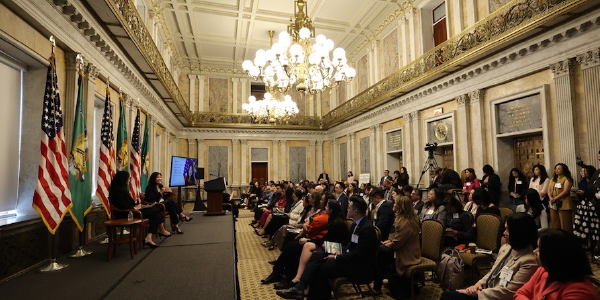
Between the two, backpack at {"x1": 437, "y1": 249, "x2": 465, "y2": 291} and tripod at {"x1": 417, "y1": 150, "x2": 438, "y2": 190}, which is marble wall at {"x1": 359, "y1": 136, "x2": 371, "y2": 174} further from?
backpack at {"x1": 437, "y1": 249, "x2": 465, "y2": 291}

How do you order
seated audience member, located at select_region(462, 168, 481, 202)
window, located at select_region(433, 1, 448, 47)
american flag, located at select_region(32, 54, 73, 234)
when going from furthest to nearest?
1. window, located at select_region(433, 1, 448, 47)
2. seated audience member, located at select_region(462, 168, 481, 202)
3. american flag, located at select_region(32, 54, 73, 234)

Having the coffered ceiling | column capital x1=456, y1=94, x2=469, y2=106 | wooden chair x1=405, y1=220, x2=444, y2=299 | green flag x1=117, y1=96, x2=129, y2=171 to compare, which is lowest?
wooden chair x1=405, y1=220, x2=444, y2=299

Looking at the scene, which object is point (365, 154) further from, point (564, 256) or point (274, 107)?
point (564, 256)

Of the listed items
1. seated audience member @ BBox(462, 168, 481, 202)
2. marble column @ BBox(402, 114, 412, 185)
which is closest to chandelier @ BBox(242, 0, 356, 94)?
seated audience member @ BBox(462, 168, 481, 202)

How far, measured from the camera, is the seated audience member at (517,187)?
6613 millimetres

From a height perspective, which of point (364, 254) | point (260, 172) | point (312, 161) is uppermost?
point (312, 161)

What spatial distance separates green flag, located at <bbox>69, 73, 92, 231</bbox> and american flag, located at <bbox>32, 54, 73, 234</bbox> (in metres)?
0.35

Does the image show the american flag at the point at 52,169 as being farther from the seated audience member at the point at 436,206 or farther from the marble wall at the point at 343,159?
the marble wall at the point at 343,159

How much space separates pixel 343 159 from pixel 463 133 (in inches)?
348

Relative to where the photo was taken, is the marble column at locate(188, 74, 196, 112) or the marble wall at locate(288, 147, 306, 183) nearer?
the marble column at locate(188, 74, 196, 112)

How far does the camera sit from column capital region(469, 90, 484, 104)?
8031 mm

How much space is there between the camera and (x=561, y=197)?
538cm

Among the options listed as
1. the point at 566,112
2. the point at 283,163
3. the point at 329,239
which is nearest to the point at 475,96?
the point at 566,112

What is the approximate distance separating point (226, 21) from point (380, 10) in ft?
20.3
